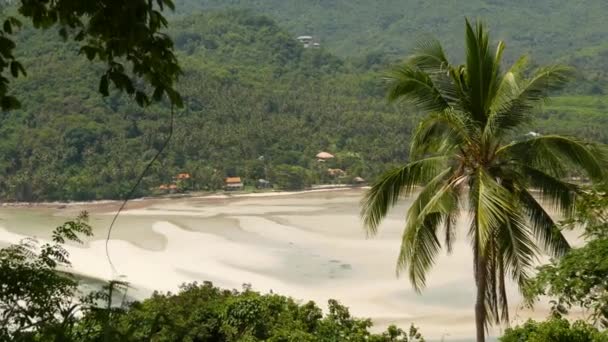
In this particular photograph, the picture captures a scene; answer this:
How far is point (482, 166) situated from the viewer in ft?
22.1

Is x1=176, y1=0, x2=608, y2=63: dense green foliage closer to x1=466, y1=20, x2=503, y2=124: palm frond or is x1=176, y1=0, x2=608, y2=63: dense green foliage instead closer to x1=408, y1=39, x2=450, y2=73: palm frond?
x1=408, y1=39, x2=450, y2=73: palm frond

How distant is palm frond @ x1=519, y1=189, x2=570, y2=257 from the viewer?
6684 millimetres

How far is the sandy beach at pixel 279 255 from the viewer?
21156 mm

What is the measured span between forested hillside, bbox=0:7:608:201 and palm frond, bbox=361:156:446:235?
40.2 meters

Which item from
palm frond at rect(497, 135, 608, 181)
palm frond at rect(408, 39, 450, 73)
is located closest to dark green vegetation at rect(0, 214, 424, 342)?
palm frond at rect(497, 135, 608, 181)

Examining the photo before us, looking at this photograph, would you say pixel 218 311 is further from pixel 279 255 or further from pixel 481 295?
pixel 279 255

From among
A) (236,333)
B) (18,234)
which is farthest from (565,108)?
(236,333)

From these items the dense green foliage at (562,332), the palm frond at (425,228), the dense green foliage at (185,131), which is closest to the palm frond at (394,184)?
the palm frond at (425,228)

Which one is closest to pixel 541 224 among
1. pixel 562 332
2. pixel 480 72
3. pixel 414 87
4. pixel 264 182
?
pixel 562 332

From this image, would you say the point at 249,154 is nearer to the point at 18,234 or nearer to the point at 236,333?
the point at 18,234

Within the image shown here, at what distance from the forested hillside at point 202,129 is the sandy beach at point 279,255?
8.53 m

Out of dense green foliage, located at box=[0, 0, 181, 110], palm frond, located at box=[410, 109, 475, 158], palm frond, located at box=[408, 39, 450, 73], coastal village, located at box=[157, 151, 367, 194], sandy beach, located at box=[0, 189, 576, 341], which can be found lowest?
coastal village, located at box=[157, 151, 367, 194]

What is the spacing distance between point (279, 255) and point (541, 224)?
870 inches

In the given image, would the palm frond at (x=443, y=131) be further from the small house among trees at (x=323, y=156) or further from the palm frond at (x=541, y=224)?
the small house among trees at (x=323, y=156)
